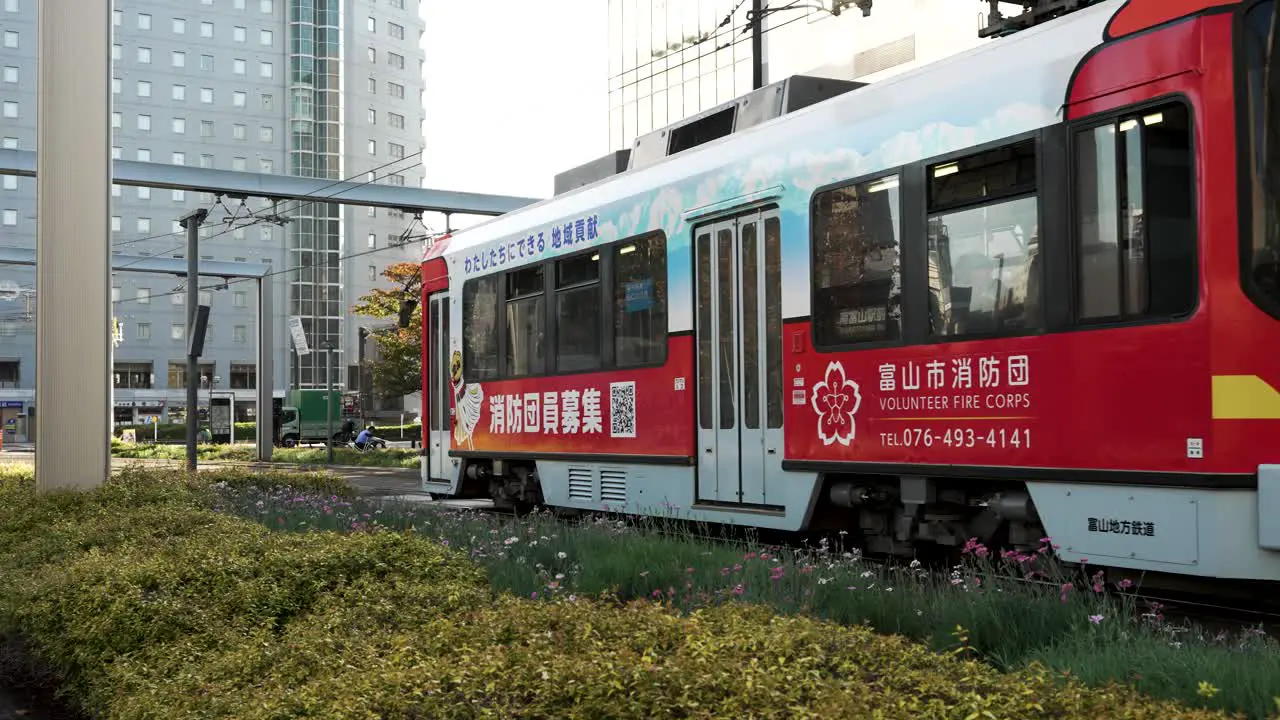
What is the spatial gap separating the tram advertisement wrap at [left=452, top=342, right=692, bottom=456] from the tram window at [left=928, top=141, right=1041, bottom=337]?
3.22 m

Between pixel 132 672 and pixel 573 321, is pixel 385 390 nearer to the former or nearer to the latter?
pixel 573 321

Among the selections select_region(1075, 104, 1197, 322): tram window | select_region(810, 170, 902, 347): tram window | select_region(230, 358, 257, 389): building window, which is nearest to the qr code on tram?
select_region(810, 170, 902, 347): tram window

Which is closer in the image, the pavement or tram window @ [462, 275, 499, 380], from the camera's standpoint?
tram window @ [462, 275, 499, 380]

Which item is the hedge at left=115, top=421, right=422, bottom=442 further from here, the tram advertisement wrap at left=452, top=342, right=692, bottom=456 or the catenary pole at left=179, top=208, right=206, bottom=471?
the tram advertisement wrap at left=452, top=342, right=692, bottom=456

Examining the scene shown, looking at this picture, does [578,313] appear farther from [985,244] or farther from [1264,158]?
[1264,158]

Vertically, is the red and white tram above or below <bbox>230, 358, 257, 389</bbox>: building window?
below

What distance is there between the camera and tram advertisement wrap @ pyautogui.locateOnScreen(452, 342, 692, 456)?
11828 mm

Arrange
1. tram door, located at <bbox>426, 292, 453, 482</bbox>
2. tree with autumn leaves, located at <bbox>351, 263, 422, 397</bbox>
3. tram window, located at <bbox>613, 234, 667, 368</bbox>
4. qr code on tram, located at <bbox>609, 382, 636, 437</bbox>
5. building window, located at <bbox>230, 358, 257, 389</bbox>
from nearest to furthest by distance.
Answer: tram window, located at <bbox>613, 234, 667, 368</bbox> < qr code on tram, located at <bbox>609, 382, 636, 437</bbox> < tram door, located at <bbox>426, 292, 453, 482</bbox> < tree with autumn leaves, located at <bbox>351, 263, 422, 397</bbox> < building window, located at <bbox>230, 358, 257, 389</bbox>

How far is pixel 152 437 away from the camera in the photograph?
67.8 metres

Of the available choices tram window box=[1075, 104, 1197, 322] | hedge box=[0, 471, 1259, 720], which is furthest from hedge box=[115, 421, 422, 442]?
tram window box=[1075, 104, 1197, 322]

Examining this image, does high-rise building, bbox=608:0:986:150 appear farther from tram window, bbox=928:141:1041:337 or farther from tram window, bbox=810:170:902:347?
tram window, bbox=928:141:1041:337

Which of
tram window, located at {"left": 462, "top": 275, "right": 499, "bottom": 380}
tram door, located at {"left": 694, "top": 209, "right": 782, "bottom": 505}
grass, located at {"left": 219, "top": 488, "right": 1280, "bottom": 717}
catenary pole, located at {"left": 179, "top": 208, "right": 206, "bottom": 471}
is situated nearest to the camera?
grass, located at {"left": 219, "top": 488, "right": 1280, "bottom": 717}

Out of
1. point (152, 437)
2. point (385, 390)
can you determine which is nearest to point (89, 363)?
point (385, 390)

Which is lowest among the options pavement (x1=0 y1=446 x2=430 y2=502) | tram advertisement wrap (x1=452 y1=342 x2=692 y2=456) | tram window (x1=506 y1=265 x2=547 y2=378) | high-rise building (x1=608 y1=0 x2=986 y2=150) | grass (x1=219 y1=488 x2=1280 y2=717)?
pavement (x1=0 y1=446 x2=430 y2=502)
